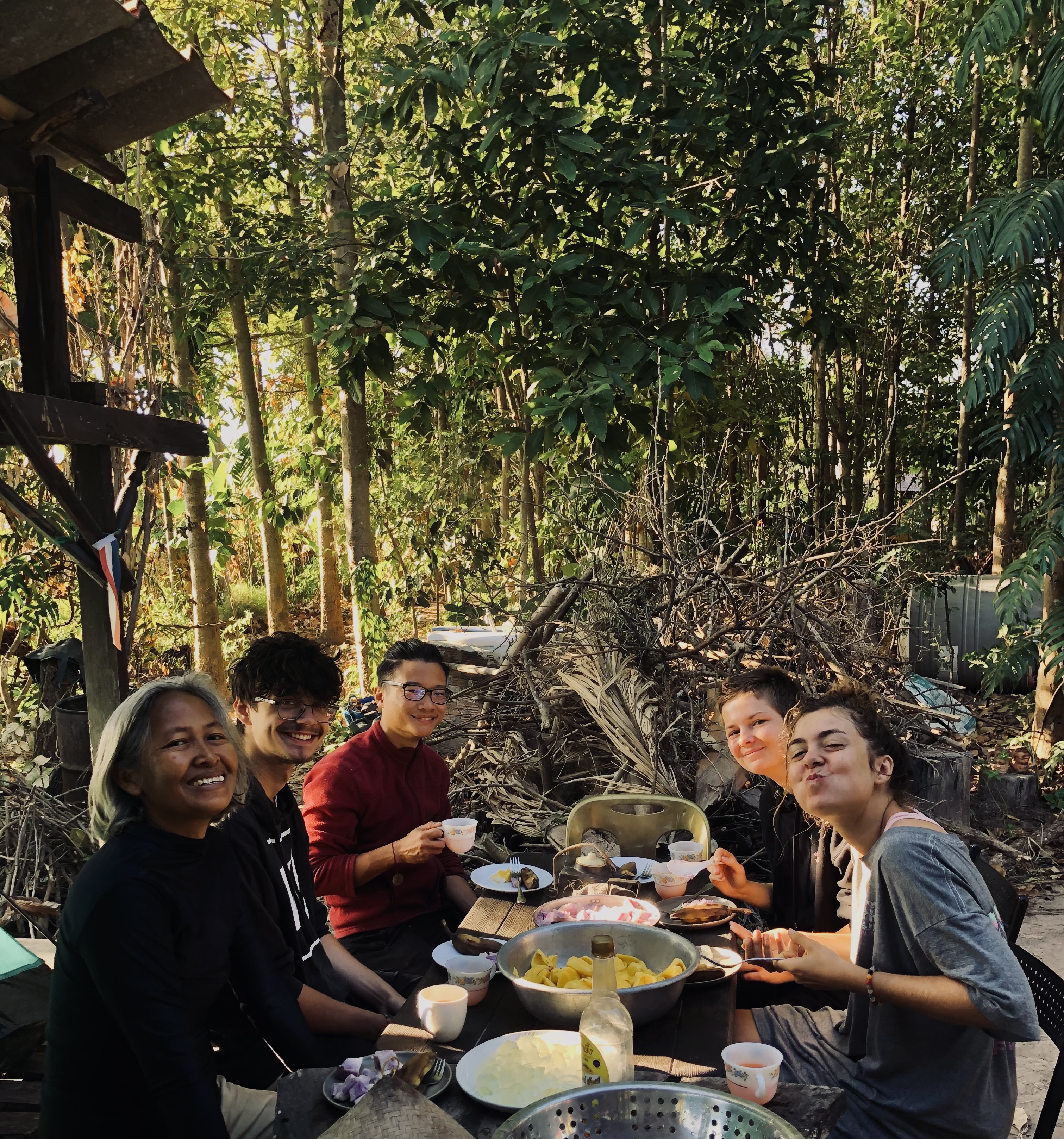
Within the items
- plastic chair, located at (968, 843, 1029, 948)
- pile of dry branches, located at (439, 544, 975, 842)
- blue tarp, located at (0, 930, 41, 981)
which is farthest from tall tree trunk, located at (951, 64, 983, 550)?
blue tarp, located at (0, 930, 41, 981)

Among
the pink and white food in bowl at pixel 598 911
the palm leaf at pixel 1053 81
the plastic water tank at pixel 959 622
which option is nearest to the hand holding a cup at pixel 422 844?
the pink and white food in bowl at pixel 598 911

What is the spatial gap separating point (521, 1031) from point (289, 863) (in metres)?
0.87

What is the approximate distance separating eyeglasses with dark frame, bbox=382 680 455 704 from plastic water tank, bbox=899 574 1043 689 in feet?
19.3

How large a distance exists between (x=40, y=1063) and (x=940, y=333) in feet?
31.0

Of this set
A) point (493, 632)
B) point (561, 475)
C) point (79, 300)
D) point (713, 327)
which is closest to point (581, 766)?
point (493, 632)

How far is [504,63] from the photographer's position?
4.73 meters

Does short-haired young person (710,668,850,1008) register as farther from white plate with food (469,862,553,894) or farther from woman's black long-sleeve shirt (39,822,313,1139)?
woman's black long-sleeve shirt (39,822,313,1139)

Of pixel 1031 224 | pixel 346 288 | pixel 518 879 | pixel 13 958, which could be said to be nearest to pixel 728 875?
pixel 518 879

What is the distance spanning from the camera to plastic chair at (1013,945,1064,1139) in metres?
2.36

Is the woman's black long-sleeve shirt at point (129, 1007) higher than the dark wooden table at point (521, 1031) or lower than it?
higher

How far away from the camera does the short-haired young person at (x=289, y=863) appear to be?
2.53 meters

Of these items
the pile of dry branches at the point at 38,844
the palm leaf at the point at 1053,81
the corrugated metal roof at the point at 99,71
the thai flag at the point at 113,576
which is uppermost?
the palm leaf at the point at 1053,81

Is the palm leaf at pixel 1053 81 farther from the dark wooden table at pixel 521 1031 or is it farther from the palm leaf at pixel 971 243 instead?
the dark wooden table at pixel 521 1031

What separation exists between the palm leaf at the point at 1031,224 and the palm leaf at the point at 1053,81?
39cm
